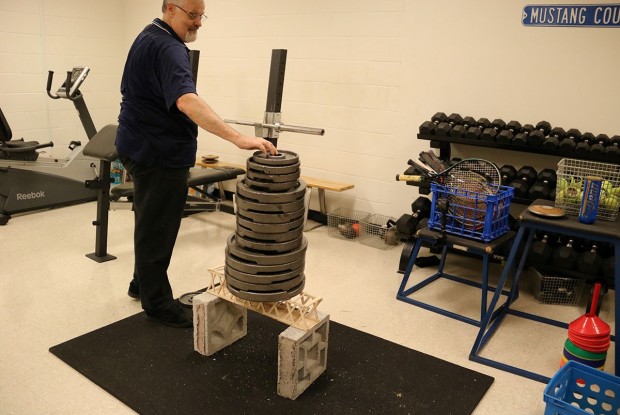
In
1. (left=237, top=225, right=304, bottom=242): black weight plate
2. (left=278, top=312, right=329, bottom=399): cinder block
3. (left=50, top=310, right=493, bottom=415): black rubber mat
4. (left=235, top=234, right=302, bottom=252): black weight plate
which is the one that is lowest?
(left=50, top=310, right=493, bottom=415): black rubber mat

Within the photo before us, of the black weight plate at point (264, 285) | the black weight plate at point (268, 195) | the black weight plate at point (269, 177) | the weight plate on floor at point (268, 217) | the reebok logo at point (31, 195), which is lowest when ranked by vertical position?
the reebok logo at point (31, 195)

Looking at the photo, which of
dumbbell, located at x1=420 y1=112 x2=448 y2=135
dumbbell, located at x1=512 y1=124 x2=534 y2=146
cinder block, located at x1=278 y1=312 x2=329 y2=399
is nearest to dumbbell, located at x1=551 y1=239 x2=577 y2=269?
dumbbell, located at x1=512 y1=124 x2=534 y2=146

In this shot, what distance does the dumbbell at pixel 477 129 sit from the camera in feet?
13.0

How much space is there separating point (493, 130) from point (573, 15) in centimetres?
101

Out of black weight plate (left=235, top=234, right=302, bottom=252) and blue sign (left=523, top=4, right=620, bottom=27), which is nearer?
black weight plate (left=235, top=234, right=302, bottom=252)

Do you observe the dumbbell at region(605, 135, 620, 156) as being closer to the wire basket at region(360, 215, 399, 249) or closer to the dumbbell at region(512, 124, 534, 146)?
the dumbbell at region(512, 124, 534, 146)

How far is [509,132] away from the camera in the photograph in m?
3.86

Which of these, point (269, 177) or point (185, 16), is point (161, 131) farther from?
point (269, 177)

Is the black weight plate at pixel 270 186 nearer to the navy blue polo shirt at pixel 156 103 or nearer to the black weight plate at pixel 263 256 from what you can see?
the black weight plate at pixel 263 256

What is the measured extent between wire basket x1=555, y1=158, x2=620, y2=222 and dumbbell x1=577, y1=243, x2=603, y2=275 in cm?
62

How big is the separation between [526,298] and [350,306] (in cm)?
133

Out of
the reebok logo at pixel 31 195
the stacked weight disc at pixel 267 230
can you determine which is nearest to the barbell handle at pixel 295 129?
the stacked weight disc at pixel 267 230

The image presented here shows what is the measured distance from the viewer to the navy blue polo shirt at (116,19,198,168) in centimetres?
261

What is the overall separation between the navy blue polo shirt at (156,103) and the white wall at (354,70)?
2.43 meters
